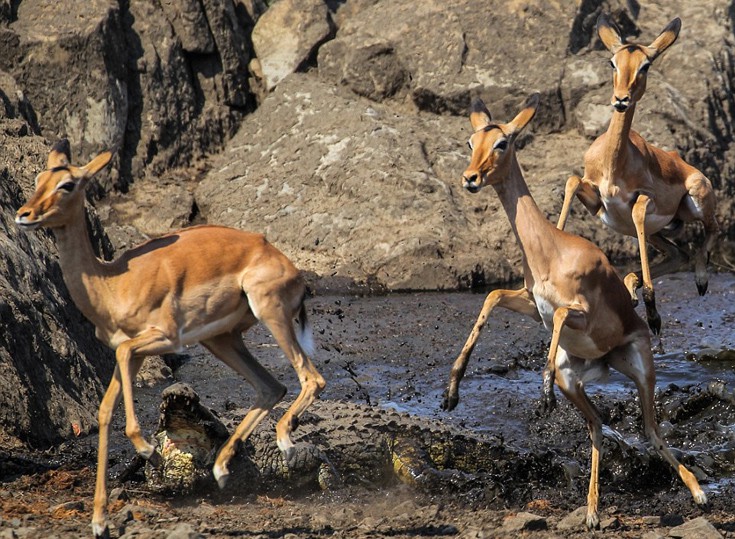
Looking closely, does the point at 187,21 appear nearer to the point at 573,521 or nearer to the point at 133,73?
the point at 133,73

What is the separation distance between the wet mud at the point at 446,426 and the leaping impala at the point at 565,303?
0.43m

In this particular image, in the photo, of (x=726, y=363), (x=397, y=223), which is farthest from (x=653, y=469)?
(x=397, y=223)

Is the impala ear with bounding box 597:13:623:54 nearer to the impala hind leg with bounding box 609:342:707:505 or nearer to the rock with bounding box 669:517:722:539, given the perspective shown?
the impala hind leg with bounding box 609:342:707:505

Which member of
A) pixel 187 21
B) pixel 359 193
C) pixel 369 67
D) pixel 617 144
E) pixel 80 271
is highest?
pixel 80 271

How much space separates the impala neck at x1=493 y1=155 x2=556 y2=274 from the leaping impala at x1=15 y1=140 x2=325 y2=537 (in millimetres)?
1536

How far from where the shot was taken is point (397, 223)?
1523 centimetres

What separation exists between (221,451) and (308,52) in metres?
10.1

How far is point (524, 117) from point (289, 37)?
941cm

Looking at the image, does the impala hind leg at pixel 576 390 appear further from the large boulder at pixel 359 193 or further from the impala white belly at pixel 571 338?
the large boulder at pixel 359 193

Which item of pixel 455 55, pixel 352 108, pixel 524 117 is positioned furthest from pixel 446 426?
pixel 455 55

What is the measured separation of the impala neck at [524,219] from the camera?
8.73 meters

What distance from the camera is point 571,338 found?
350 inches

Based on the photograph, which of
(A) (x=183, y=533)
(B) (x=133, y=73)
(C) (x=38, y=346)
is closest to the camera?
(A) (x=183, y=533)

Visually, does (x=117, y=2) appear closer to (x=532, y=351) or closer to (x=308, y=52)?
(x=308, y=52)
